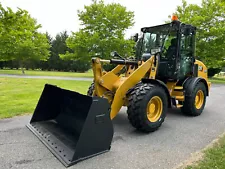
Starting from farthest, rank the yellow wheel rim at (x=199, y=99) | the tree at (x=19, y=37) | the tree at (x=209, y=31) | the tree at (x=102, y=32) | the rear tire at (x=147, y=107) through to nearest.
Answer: the tree at (x=102, y=32) < the tree at (x=209, y=31) < the tree at (x=19, y=37) < the yellow wheel rim at (x=199, y=99) < the rear tire at (x=147, y=107)

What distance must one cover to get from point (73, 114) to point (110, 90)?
3.25ft

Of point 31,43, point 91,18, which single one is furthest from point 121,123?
point 31,43

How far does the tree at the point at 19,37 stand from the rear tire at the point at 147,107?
5.70 metres

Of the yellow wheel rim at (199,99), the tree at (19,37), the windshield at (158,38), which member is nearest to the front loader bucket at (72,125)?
the windshield at (158,38)

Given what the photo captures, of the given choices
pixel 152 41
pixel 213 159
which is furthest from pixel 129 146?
pixel 152 41

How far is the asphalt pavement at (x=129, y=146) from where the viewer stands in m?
2.81

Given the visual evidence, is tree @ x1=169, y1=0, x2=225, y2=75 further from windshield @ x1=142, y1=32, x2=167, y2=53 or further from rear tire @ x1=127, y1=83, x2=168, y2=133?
rear tire @ x1=127, y1=83, x2=168, y2=133

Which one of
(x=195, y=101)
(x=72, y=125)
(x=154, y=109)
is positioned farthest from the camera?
(x=195, y=101)

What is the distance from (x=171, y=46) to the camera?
5.17 metres

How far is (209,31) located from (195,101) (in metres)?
14.5

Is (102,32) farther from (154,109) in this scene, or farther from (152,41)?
(154,109)

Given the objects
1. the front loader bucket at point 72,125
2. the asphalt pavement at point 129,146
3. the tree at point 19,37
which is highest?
the tree at point 19,37

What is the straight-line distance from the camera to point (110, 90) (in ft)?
14.5

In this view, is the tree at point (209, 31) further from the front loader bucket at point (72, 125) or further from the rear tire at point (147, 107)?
the front loader bucket at point (72, 125)
